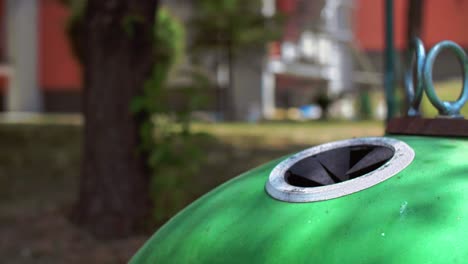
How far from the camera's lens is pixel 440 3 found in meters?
30.8

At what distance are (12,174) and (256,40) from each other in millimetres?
8914

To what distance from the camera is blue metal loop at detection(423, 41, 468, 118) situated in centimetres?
214

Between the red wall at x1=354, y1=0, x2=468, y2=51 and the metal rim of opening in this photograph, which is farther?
the red wall at x1=354, y1=0, x2=468, y2=51

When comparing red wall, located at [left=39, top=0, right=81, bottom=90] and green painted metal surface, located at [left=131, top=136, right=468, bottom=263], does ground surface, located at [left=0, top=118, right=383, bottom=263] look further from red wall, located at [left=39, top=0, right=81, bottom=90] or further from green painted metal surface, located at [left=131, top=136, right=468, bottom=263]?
red wall, located at [left=39, top=0, right=81, bottom=90]

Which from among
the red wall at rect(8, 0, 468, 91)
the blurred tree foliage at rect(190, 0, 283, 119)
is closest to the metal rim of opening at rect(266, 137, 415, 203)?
the blurred tree foliage at rect(190, 0, 283, 119)

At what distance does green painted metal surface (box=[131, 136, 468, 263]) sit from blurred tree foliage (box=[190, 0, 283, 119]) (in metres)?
12.5

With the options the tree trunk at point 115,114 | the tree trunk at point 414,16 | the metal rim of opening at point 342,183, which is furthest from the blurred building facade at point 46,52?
the metal rim of opening at point 342,183

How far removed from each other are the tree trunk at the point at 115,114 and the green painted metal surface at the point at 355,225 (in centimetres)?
332

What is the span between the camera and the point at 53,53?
24.2 meters

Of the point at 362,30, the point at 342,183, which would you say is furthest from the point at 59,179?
the point at 362,30

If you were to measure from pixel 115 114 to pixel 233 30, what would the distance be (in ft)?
35.0

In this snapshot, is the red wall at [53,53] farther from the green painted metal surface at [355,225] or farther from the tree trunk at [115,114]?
the green painted metal surface at [355,225]

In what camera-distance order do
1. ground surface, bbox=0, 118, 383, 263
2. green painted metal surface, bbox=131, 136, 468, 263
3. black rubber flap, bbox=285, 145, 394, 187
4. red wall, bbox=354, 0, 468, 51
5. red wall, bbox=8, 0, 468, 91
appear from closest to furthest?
green painted metal surface, bbox=131, 136, 468, 263 → black rubber flap, bbox=285, 145, 394, 187 → ground surface, bbox=0, 118, 383, 263 → red wall, bbox=8, 0, 468, 91 → red wall, bbox=354, 0, 468, 51

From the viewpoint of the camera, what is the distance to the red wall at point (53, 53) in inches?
944
